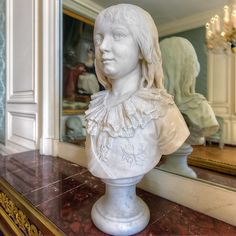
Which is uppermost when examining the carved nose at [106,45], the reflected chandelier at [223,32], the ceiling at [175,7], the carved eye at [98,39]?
the ceiling at [175,7]

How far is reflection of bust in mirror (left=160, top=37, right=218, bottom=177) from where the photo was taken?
766mm

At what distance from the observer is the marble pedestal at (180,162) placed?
0.80 m

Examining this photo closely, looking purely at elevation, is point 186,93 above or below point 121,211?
above

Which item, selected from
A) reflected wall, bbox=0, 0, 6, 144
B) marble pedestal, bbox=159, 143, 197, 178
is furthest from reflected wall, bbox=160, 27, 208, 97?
reflected wall, bbox=0, 0, 6, 144

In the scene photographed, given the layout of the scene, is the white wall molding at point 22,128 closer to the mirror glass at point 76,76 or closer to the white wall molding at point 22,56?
the white wall molding at point 22,56

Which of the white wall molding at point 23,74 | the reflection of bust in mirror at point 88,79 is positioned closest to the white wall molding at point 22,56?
the white wall molding at point 23,74

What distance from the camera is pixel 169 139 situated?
0.57 meters

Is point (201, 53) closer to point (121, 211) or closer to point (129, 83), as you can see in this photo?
point (129, 83)

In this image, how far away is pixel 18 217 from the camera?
0.87 m

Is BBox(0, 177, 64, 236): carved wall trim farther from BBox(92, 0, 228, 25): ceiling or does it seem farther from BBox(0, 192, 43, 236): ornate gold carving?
BBox(92, 0, 228, 25): ceiling

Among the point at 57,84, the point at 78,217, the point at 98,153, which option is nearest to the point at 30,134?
the point at 57,84

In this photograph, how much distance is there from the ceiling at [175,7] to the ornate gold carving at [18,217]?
0.91m

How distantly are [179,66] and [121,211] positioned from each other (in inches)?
21.2

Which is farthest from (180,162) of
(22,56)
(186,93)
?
(22,56)
